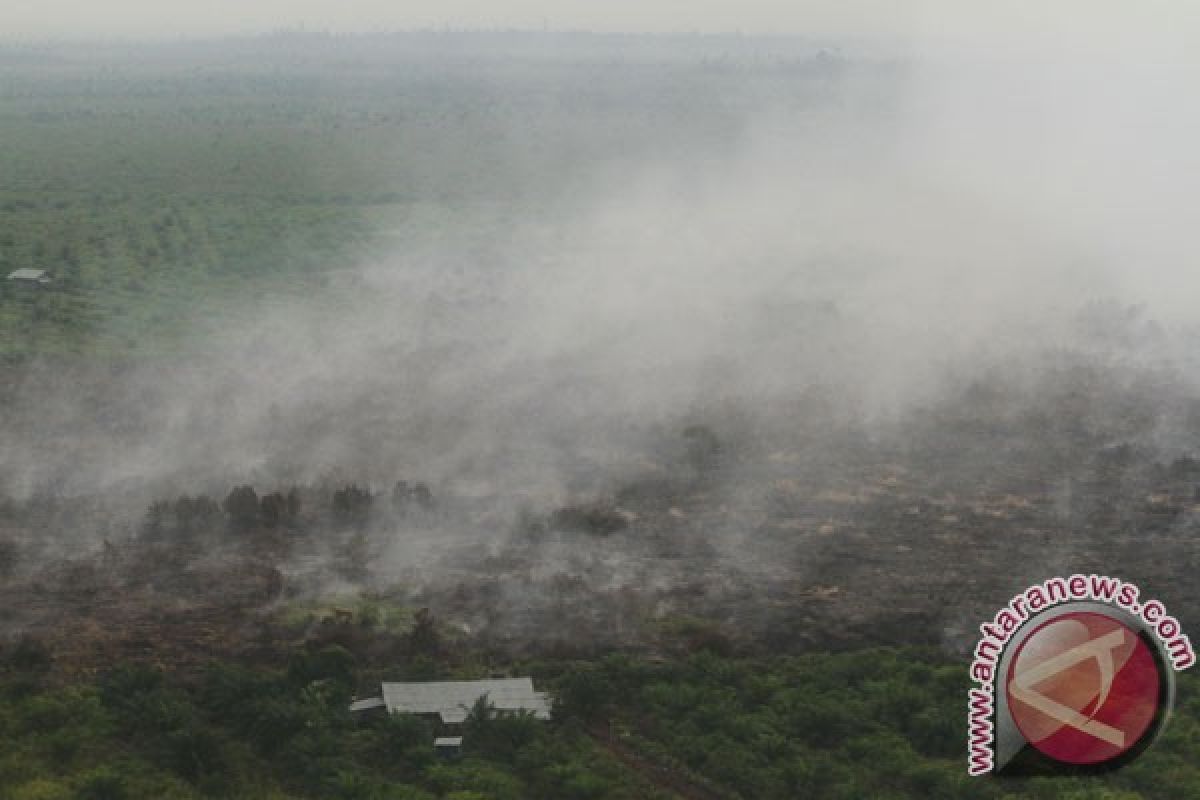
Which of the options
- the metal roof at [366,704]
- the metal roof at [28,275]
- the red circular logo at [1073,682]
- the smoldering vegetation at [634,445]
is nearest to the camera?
the red circular logo at [1073,682]

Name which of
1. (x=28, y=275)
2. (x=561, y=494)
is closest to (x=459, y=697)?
(x=561, y=494)

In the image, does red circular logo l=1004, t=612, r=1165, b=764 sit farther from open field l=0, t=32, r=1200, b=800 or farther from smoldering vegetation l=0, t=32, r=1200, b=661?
smoldering vegetation l=0, t=32, r=1200, b=661

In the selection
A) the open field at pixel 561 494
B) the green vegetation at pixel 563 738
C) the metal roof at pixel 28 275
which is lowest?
A: the green vegetation at pixel 563 738

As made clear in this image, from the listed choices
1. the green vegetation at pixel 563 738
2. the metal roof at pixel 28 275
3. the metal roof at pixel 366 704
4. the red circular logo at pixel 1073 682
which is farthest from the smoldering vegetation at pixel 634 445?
the metal roof at pixel 28 275

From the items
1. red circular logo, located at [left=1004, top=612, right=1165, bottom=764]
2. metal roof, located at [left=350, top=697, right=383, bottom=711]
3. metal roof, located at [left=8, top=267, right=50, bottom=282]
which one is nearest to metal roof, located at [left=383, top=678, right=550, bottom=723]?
metal roof, located at [left=350, top=697, right=383, bottom=711]

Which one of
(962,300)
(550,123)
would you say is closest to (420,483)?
(962,300)

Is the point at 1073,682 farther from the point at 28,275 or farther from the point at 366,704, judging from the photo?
the point at 28,275

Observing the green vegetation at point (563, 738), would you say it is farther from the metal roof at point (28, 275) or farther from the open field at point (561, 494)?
the metal roof at point (28, 275)
